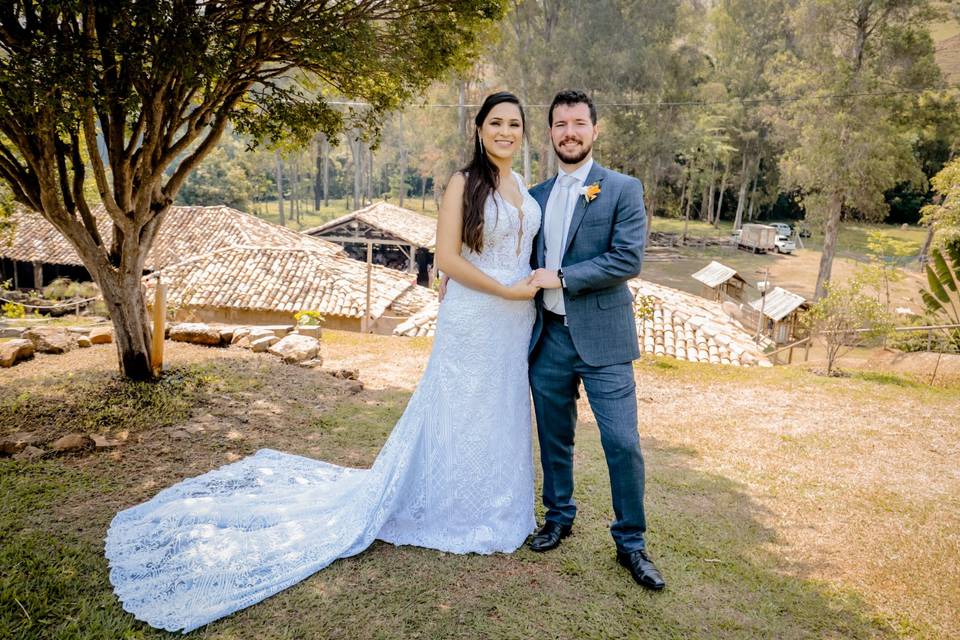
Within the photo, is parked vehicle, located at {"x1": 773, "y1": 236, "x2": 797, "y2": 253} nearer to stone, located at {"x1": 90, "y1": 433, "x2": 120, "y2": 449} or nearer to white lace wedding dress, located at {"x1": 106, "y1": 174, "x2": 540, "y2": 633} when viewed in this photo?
white lace wedding dress, located at {"x1": 106, "y1": 174, "x2": 540, "y2": 633}

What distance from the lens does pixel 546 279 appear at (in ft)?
10.5

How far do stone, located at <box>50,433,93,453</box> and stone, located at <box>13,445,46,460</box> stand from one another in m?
0.09

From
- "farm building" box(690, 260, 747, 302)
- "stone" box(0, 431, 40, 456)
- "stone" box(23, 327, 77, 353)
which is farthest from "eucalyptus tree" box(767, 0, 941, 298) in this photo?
"stone" box(0, 431, 40, 456)

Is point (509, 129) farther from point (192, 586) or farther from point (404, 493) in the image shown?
point (192, 586)

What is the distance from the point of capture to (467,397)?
339 centimetres

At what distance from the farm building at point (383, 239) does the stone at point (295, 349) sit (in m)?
18.2

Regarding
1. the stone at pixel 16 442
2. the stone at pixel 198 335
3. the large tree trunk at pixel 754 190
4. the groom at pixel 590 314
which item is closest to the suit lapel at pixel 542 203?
the groom at pixel 590 314

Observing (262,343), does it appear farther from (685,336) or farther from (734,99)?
(734,99)

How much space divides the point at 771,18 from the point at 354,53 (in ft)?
131

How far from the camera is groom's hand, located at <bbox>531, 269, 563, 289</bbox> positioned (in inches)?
125

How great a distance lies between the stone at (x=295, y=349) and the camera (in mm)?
7730

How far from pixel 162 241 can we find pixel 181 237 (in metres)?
0.64

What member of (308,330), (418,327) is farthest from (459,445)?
(418,327)

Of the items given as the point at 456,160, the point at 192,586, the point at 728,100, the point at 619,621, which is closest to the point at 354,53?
the point at 192,586
